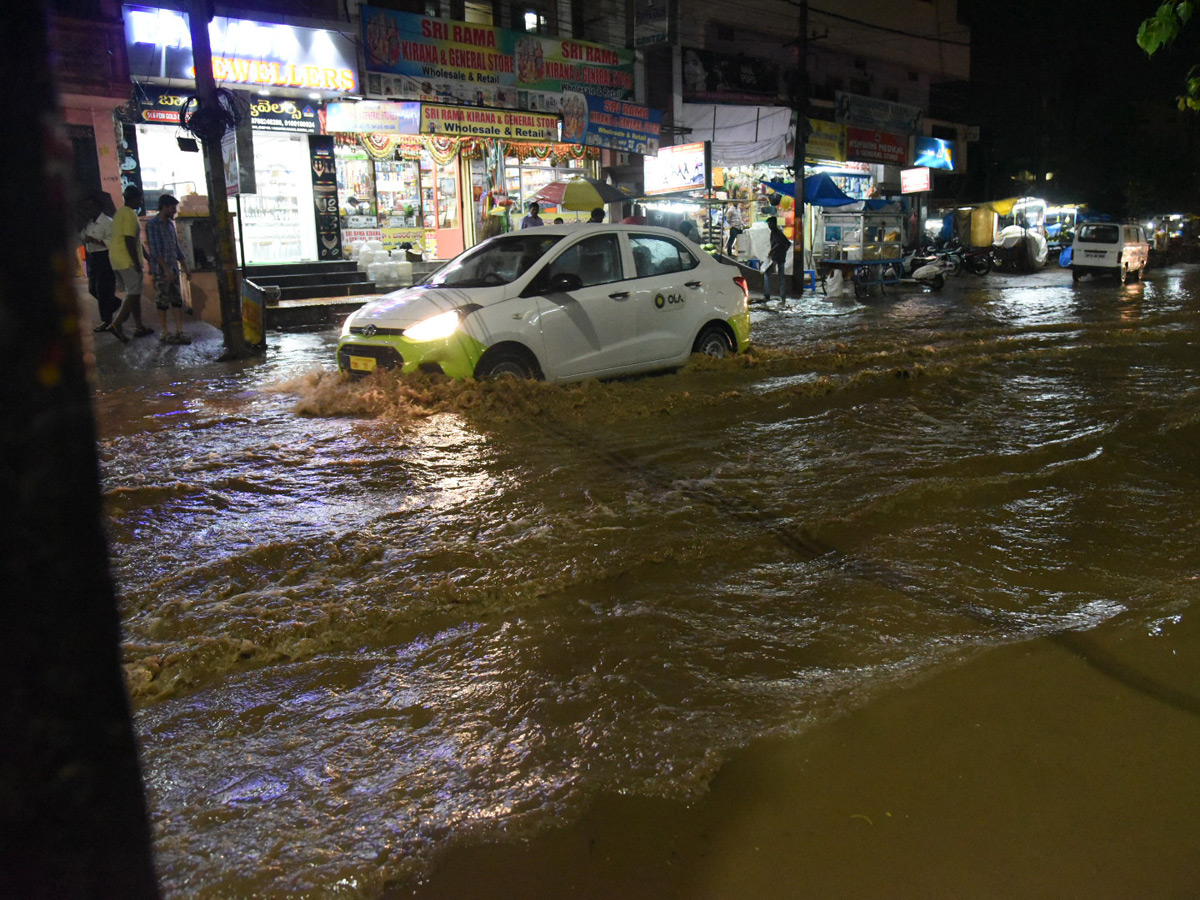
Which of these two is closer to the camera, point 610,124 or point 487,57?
point 487,57

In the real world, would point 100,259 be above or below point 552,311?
above

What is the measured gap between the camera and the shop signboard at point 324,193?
59.0 feet

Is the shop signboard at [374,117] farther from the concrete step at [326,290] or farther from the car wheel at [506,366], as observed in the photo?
the car wheel at [506,366]

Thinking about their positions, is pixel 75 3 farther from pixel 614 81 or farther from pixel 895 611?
pixel 895 611

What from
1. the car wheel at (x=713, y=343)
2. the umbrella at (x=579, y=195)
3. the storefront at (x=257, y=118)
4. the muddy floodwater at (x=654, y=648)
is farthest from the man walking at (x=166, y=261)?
the umbrella at (x=579, y=195)

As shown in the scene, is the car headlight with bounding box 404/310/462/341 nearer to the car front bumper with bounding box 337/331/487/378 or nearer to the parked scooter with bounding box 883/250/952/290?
the car front bumper with bounding box 337/331/487/378

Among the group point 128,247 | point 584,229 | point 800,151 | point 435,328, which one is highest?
point 800,151

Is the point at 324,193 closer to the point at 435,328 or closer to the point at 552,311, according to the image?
the point at 552,311

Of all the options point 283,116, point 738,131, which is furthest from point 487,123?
point 738,131

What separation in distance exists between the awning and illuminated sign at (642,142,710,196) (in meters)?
2.17

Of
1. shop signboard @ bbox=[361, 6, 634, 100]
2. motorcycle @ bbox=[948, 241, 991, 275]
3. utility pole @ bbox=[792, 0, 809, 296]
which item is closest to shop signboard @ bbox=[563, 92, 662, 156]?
shop signboard @ bbox=[361, 6, 634, 100]

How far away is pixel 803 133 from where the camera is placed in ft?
73.5

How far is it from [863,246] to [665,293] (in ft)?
46.2

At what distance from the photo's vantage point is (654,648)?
3.80 metres
